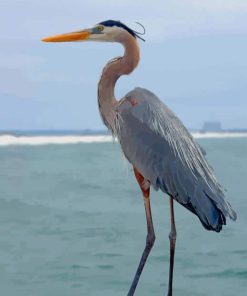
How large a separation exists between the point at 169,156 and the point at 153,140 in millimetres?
101

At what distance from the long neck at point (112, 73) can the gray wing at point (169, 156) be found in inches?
2.2

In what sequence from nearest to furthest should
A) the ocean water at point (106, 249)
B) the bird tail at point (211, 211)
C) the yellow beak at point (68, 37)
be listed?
the bird tail at point (211, 211)
the yellow beak at point (68, 37)
the ocean water at point (106, 249)

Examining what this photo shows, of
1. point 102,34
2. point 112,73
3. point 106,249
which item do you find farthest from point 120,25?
point 106,249

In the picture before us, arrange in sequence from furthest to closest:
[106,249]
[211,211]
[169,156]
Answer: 1. [106,249]
2. [169,156]
3. [211,211]

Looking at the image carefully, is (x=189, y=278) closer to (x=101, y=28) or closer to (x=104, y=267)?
(x=104, y=267)

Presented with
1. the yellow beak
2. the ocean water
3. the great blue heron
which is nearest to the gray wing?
the great blue heron

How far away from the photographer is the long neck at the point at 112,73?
4.14 meters

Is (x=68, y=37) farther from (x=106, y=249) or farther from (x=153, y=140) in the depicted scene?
(x=106, y=249)

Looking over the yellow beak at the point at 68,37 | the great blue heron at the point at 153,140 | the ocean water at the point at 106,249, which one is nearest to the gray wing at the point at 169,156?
the great blue heron at the point at 153,140

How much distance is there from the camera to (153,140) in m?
4.19

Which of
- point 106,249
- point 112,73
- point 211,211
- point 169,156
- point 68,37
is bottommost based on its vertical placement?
point 106,249

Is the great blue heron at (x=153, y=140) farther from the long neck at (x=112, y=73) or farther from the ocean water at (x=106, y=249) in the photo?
the ocean water at (x=106, y=249)

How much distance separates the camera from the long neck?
4145 mm

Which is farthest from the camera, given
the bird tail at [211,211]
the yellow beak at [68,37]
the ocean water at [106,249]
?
the ocean water at [106,249]
